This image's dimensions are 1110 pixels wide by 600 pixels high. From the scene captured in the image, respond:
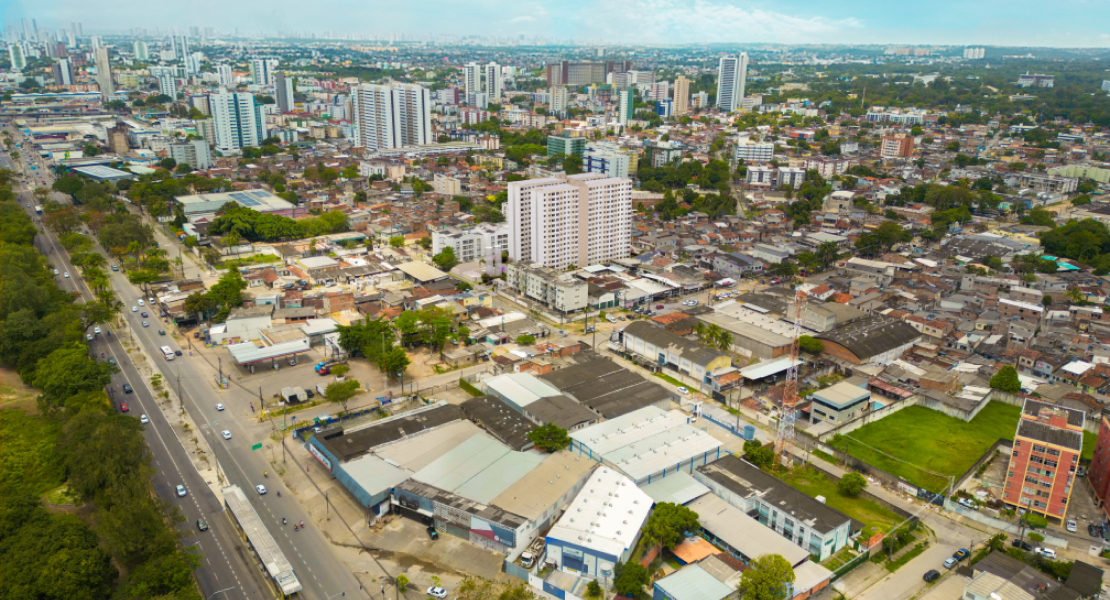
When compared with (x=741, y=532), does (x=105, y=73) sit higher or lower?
higher

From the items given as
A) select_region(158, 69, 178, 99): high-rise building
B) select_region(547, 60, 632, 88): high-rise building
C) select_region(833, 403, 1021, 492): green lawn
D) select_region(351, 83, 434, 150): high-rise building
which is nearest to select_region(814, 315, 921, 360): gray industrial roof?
select_region(833, 403, 1021, 492): green lawn

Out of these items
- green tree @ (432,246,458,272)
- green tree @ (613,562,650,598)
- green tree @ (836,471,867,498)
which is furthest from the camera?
green tree @ (432,246,458,272)

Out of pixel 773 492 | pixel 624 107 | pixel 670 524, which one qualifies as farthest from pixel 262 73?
pixel 670 524

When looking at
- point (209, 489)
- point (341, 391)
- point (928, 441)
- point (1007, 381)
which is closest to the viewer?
point (209, 489)

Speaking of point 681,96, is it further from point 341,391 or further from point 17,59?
point 17,59

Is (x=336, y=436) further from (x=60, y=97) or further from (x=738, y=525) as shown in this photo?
(x=60, y=97)

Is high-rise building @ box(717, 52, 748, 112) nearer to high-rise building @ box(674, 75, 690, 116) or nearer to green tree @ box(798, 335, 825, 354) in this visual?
high-rise building @ box(674, 75, 690, 116)
